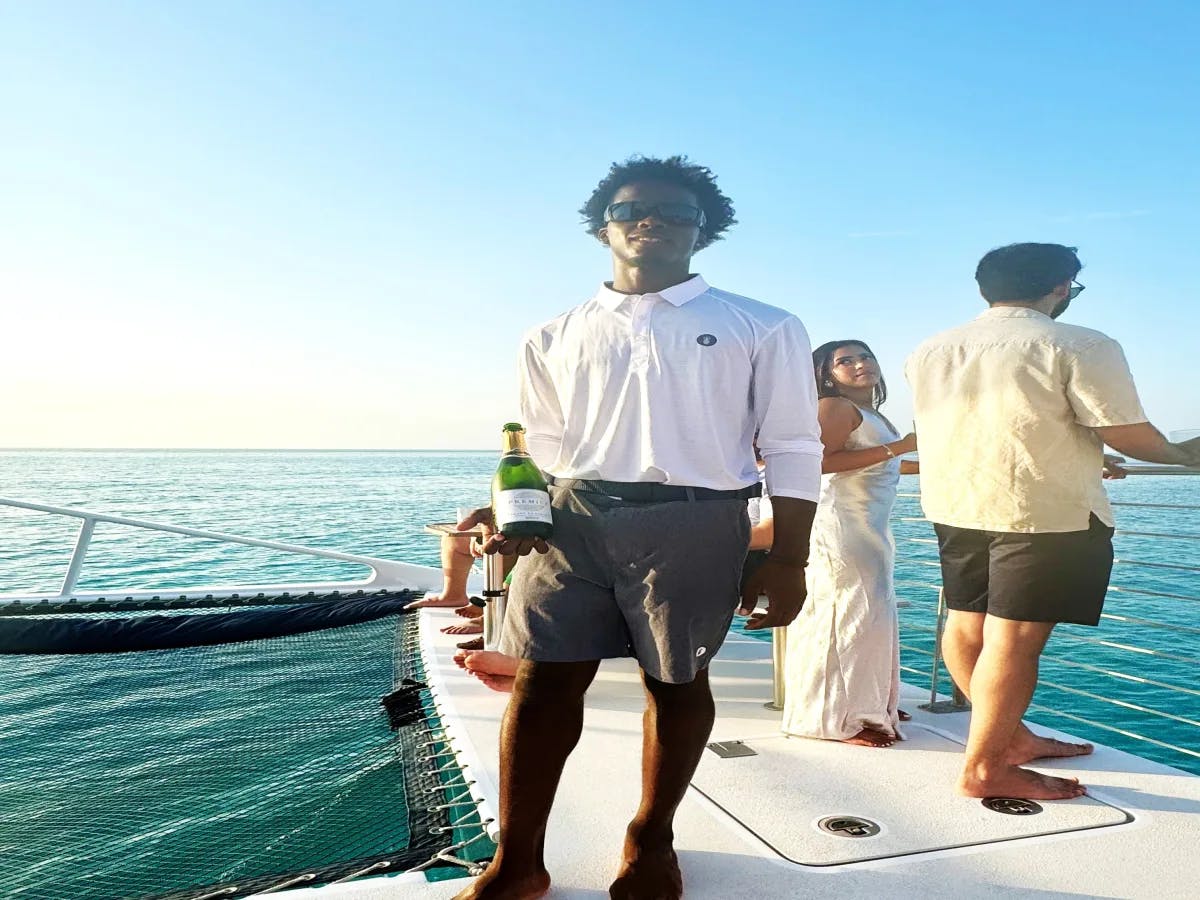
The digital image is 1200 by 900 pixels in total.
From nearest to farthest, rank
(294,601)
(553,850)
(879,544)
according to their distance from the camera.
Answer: (553,850)
(879,544)
(294,601)

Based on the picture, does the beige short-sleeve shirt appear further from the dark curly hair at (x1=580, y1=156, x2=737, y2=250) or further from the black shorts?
the dark curly hair at (x1=580, y1=156, x2=737, y2=250)

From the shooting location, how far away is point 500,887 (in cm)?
161

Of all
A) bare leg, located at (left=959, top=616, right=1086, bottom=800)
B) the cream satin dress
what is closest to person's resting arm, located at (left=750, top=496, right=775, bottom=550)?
the cream satin dress

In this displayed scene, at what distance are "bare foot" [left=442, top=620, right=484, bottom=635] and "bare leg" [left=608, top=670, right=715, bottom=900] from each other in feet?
Answer: 8.67

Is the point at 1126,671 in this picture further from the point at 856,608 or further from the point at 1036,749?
the point at 856,608

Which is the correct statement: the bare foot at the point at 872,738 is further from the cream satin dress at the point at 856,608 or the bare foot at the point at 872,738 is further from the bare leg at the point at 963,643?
the bare leg at the point at 963,643

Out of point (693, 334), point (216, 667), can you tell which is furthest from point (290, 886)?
point (216, 667)

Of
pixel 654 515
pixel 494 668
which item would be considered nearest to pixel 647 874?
pixel 654 515

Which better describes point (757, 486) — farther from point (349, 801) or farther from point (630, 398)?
point (349, 801)

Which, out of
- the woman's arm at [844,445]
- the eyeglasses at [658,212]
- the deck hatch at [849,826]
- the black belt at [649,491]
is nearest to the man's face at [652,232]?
the eyeglasses at [658,212]

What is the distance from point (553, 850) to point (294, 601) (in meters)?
3.71

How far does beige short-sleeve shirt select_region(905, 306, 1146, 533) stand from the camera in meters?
2.01

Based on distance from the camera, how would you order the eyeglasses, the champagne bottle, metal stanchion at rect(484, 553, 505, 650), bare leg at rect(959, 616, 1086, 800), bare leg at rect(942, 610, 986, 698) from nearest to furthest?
1. the champagne bottle
2. the eyeglasses
3. bare leg at rect(959, 616, 1086, 800)
4. bare leg at rect(942, 610, 986, 698)
5. metal stanchion at rect(484, 553, 505, 650)

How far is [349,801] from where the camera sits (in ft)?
7.80
